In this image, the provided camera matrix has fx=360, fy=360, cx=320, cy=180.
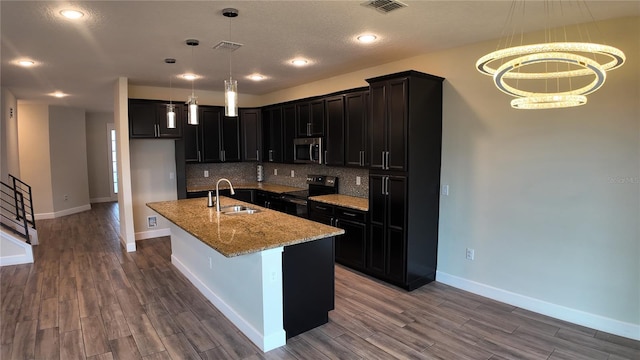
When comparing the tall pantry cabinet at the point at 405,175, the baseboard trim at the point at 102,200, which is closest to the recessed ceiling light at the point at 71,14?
the tall pantry cabinet at the point at 405,175

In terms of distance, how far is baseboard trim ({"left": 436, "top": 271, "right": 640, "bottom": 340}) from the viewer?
9.68 feet

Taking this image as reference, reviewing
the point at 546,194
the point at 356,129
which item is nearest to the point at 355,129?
the point at 356,129

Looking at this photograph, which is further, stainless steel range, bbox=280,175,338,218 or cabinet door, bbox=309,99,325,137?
stainless steel range, bbox=280,175,338,218

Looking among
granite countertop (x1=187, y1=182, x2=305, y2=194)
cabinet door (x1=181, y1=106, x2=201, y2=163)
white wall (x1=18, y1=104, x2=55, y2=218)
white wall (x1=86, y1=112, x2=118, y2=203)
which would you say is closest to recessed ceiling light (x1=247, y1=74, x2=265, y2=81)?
cabinet door (x1=181, y1=106, x2=201, y2=163)

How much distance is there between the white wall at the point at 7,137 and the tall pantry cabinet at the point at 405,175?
562cm

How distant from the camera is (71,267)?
4.77 m

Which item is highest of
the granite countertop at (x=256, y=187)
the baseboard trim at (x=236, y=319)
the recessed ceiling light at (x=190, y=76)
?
the recessed ceiling light at (x=190, y=76)

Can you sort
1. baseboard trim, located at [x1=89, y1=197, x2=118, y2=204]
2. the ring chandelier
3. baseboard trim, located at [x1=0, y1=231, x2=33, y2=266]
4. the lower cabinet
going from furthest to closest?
baseboard trim, located at [x1=89, y1=197, x2=118, y2=204]
baseboard trim, located at [x1=0, y1=231, x2=33, y2=266]
the lower cabinet
the ring chandelier

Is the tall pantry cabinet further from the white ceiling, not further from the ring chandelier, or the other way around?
the ring chandelier

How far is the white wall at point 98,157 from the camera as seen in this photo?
9961mm

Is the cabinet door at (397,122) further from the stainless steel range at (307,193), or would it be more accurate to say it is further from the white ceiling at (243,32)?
the stainless steel range at (307,193)

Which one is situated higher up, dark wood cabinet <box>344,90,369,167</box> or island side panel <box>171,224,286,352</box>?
dark wood cabinet <box>344,90,369,167</box>

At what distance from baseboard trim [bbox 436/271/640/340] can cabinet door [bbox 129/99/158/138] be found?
15.5 feet

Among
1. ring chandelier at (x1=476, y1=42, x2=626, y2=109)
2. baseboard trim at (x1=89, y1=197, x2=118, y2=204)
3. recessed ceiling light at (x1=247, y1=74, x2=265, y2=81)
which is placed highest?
recessed ceiling light at (x1=247, y1=74, x2=265, y2=81)
